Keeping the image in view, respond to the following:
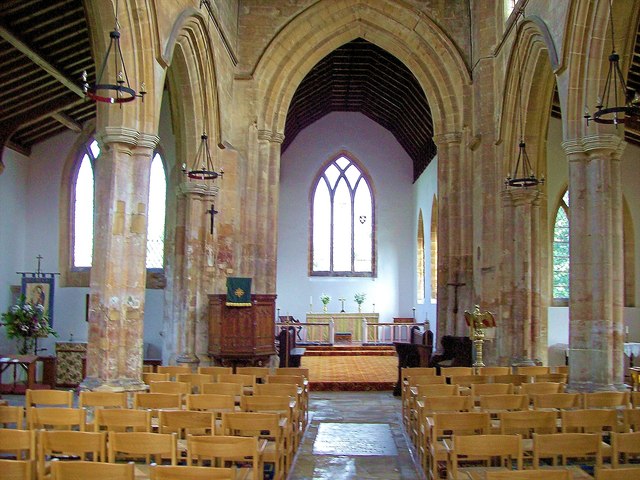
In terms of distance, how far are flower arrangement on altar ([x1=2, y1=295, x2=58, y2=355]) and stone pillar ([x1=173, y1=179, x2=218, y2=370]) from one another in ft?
8.00

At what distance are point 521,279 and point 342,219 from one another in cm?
1133

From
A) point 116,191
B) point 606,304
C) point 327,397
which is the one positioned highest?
point 116,191

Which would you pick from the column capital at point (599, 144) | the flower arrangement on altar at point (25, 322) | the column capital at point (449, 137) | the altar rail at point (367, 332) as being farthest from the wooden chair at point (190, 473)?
the altar rail at point (367, 332)

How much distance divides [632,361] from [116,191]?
10.2 meters

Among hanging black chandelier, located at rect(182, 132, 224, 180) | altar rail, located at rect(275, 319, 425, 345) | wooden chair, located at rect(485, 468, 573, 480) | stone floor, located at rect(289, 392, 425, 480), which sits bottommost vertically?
stone floor, located at rect(289, 392, 425, 480)

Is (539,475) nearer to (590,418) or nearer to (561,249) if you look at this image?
(590,418)

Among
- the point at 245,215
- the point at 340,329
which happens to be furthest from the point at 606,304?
the point at 340,329

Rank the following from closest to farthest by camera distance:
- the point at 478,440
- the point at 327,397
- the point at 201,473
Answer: the point at 201,473
the point at 478,440
the point at 327,397

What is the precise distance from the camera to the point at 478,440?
403 cm

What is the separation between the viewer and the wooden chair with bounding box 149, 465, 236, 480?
3.21 m

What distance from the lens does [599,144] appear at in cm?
769

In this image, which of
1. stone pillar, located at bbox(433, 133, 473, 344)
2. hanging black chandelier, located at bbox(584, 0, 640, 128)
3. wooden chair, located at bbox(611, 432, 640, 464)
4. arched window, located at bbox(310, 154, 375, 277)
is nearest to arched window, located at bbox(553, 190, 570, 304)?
stone pillar, located at bbox(433, 133, 473, 344)

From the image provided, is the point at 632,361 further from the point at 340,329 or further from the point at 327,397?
the point at 340,329

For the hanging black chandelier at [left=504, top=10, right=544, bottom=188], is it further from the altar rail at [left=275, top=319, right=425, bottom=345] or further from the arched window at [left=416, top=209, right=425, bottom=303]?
the arched window at [left=416, top=209, right=425, bottom=303]
